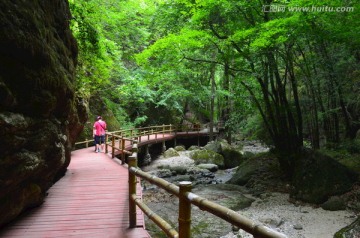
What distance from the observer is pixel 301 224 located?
26.3 feet

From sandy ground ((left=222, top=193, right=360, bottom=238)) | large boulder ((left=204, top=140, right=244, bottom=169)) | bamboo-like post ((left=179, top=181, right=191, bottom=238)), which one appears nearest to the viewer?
bamboo-like post ((left=179, top=181, right=191, bottom=238))

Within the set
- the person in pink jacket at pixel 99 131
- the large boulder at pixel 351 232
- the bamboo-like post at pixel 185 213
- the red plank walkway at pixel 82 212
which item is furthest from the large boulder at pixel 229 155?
the bamboo-like post at pixel 185 213

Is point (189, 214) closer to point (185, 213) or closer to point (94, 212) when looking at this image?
point (185, 213)

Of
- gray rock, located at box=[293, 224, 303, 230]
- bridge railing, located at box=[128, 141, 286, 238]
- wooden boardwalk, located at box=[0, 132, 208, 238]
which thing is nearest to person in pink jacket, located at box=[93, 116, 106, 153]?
wooden boardwalk, located at box=[0, 132, 208, 238]

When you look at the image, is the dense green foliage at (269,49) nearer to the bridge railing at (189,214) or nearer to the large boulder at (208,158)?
the large boulder at (208,158)

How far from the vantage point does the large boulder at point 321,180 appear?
9531 mm

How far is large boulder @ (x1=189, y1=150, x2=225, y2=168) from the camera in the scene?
19.4 m

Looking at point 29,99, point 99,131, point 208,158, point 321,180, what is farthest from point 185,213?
point 208,158

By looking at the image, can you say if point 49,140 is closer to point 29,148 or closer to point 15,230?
point 29,148

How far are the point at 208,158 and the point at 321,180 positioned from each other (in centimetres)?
1029

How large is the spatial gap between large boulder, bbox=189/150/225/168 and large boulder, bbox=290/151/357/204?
346 inches

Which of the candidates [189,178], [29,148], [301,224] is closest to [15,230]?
[29,148]

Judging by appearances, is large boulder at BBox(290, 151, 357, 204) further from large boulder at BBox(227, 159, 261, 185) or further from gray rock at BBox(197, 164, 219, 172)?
gray rock at BBox(197, 164, 219, 172)

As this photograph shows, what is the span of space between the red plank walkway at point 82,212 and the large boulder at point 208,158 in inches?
448
